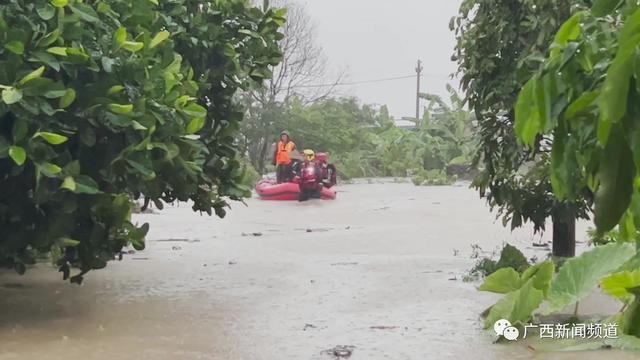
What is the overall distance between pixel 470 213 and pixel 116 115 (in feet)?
34.6

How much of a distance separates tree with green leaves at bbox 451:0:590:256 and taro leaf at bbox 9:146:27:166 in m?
3.48

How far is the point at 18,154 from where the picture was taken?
441 centimetres

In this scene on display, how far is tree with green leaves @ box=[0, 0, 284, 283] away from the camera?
457 centimetres

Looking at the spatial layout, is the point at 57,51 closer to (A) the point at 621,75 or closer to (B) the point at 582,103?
(B) the point at 582,103

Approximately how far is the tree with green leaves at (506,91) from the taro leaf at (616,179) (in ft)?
16.7

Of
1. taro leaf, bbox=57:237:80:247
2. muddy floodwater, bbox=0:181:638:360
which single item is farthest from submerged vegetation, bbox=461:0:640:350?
taro leaf, bbox=57:237:80:247

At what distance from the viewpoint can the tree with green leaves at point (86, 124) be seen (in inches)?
180

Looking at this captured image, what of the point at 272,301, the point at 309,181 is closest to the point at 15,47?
the point at 272,301

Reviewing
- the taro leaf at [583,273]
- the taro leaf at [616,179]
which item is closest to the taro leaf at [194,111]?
the taro leaf at [583,273]

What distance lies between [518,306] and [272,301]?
2.28m

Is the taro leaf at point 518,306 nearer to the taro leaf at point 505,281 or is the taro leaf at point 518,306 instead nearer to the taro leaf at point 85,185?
the taro leaf at point 505,281

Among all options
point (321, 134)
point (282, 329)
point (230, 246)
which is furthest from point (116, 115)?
point (321, 134)

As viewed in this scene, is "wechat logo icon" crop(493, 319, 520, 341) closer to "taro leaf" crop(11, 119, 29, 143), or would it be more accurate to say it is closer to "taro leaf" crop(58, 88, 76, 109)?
"taro leaf" crop(58, 88, 76, 109)

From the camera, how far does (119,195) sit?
204 inches
